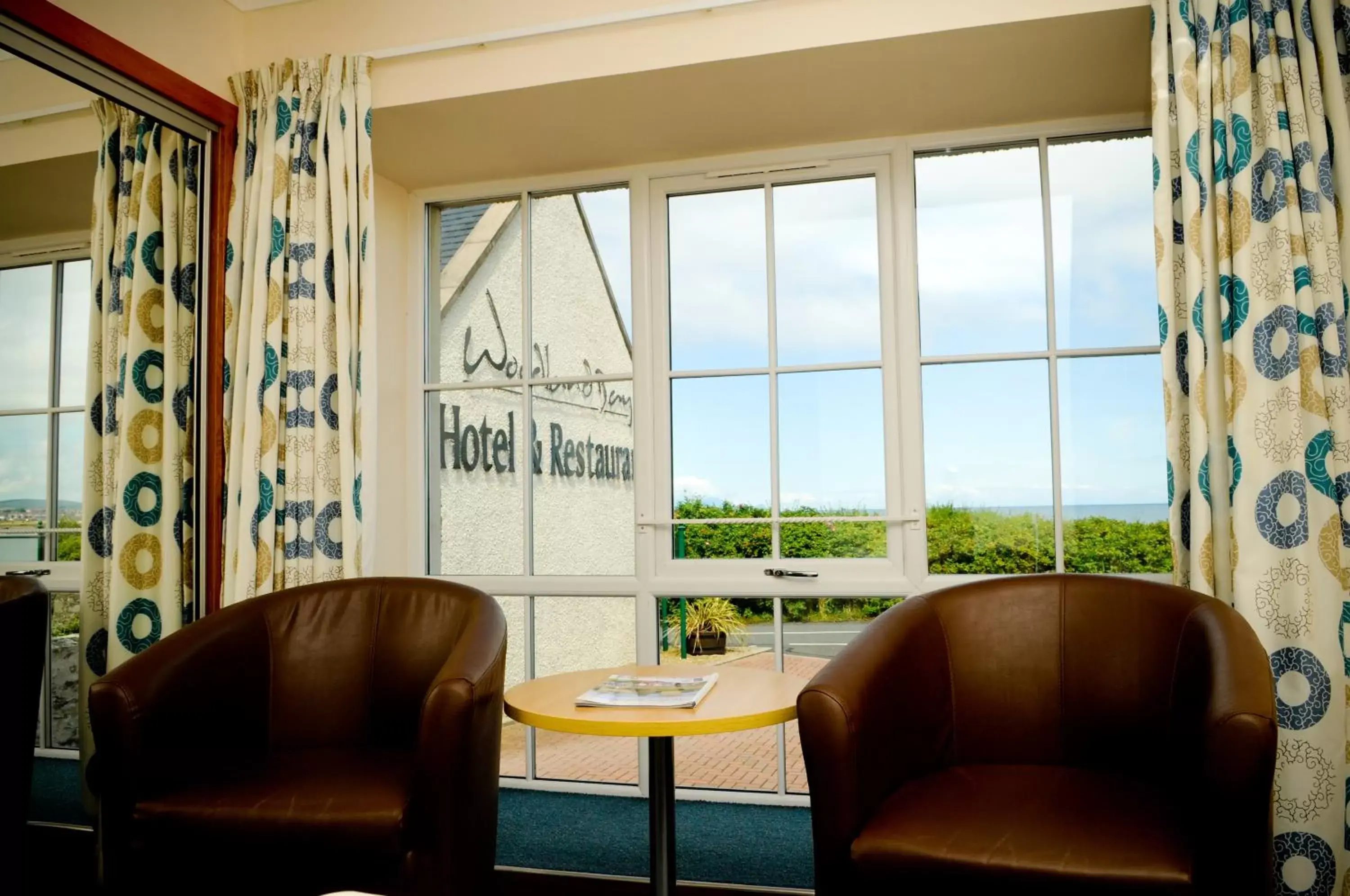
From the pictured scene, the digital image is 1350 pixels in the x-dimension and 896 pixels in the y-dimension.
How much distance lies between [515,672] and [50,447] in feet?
5.31

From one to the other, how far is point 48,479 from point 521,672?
159 centimetres

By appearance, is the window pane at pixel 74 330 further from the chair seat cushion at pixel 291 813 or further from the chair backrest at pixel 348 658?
the chair seat cushion at pixel 291 813

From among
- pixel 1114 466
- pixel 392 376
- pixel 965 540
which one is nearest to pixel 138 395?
pixel 392 376

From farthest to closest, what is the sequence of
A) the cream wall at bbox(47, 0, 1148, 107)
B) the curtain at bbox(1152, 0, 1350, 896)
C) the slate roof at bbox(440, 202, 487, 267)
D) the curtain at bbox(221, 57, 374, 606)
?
the slate roof at bbox(440, 202, 487, 267) → the curtain at bbox(221, 57, 374, 606) → the cream wall at bbox(47, 0, 1148, 107) → the curtain at bbox(1152, 0, 1350, 896)

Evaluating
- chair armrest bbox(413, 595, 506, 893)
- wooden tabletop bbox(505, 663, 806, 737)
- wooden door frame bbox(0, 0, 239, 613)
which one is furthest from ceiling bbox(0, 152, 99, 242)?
wooden tabletop bbox(505, 663, 806, 737)

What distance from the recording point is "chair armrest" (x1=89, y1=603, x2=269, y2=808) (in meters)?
1.87

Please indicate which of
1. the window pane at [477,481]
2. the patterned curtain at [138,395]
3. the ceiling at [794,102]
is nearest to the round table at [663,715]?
the window pane at [477,481]

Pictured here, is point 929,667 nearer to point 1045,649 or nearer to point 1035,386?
point 1045,649

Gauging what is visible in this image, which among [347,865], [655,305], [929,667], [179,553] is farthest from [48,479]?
[929,667]

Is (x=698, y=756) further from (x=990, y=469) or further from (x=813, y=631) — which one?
(x=990, y=469)

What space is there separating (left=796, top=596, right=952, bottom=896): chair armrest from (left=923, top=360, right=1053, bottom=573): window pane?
2.83 ft

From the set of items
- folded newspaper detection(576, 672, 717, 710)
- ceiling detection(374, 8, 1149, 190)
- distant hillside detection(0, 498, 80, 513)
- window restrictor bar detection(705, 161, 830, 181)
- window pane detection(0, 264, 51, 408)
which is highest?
ceiling detection(374, 8, 1149, 190)

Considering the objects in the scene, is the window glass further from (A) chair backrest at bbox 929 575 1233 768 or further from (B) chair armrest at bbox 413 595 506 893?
(A) chair backrest at bbox 929 575 1233 768

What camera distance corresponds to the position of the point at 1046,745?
2.06 m
